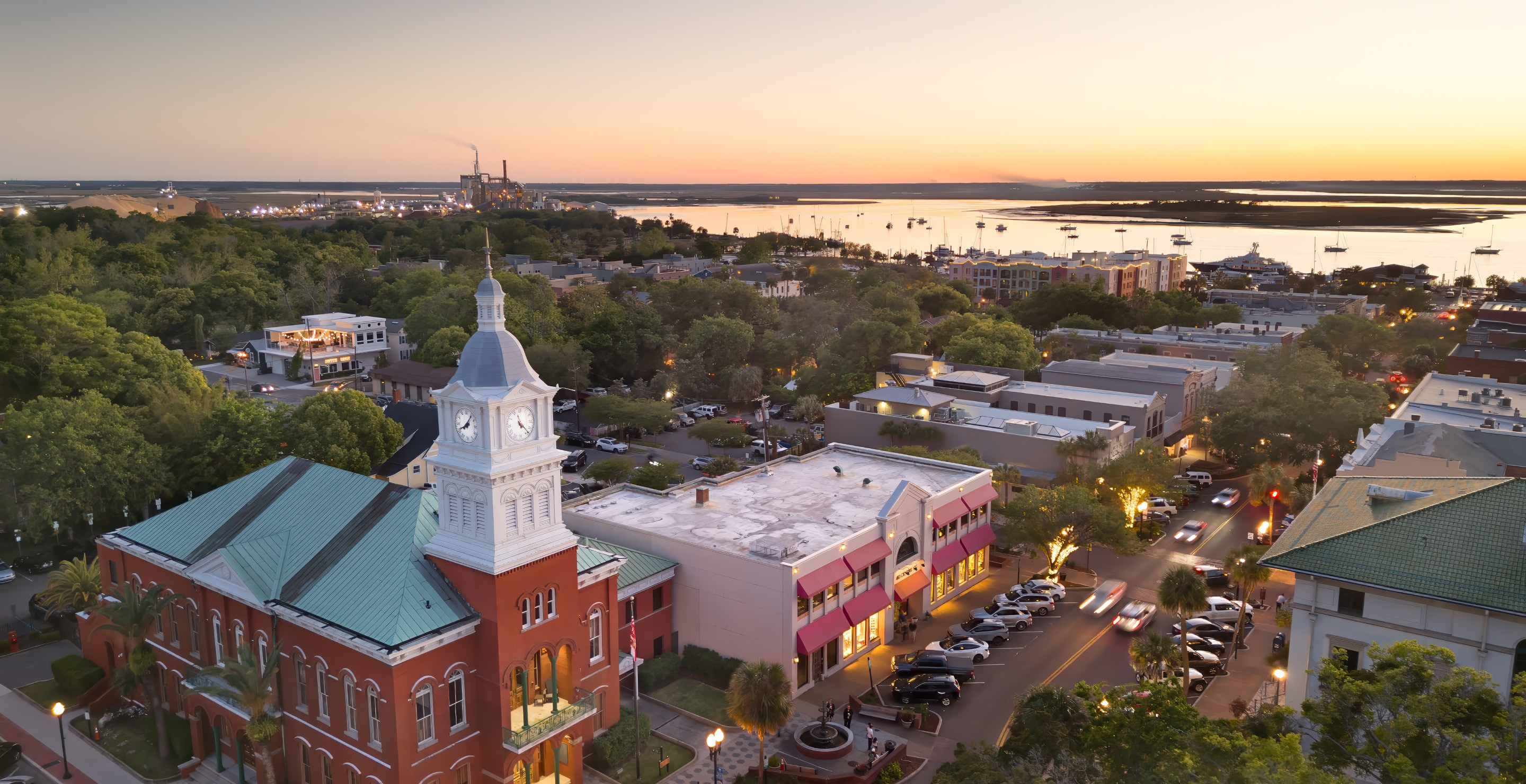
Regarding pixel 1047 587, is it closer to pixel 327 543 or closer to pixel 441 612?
pixel 441 612

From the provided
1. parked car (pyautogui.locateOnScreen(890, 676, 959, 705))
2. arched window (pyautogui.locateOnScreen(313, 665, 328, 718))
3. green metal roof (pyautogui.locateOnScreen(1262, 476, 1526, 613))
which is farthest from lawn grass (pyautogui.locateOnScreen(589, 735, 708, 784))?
green metal roof (pyautogui.locateOnScreen(1262, 476, 1526, 613))

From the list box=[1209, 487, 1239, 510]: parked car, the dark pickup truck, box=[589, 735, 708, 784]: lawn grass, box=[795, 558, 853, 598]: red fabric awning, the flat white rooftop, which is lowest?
box=[589, 735, 708, 784]: lawn grass

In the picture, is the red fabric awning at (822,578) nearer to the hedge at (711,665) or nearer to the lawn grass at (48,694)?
the hedge at (711,665)

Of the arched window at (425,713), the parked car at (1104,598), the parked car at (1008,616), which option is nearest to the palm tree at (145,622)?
the arched window at (425,713)

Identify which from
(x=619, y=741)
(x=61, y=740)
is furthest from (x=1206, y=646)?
(x=61, y=740)

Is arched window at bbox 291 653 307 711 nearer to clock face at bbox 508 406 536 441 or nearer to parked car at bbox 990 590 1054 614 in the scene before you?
clock face at bbox 508 406 536 441

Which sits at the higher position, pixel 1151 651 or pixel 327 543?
pixel 327 543
